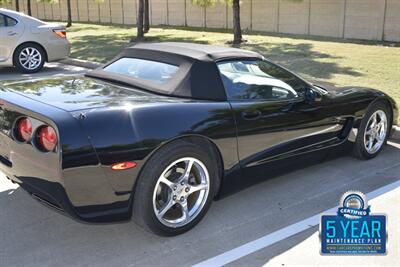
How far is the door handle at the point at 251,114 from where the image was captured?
392 cm

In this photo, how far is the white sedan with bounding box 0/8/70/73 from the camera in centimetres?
1014

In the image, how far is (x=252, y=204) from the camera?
167 inches

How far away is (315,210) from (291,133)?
705 mm

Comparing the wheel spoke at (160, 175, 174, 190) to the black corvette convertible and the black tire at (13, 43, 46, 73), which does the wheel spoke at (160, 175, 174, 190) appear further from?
the black tire at (13, 43, 46, 73)

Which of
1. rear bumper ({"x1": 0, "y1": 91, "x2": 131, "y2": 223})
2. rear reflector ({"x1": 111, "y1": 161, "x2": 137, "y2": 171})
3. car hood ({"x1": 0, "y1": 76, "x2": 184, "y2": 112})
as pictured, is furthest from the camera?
car hood ({"x1": 0, "y1": 76, "x2": 184, "y2": 112})

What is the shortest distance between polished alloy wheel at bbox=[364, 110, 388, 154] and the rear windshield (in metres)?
2.39

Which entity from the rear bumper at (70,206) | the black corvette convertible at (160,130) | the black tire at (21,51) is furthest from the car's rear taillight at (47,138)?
the black tire at (21,51)

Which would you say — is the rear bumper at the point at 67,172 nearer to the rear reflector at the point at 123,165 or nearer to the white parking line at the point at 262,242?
the rear reflector at the point at 123,165

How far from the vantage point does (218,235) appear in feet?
12.1

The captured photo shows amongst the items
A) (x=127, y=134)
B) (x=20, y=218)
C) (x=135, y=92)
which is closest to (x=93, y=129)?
(x=127, y=134)

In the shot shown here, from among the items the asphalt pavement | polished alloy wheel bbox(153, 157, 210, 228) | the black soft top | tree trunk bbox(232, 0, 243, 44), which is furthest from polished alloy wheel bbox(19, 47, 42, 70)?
polished alloy wheel bbox(153, 157, 210, 228)

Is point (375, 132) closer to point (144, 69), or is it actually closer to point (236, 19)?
point (144, 69)

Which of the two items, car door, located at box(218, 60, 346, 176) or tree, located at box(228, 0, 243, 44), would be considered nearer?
car door, located at box(218, 60, 346, 176)

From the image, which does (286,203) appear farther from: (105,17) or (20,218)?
(105,17)
